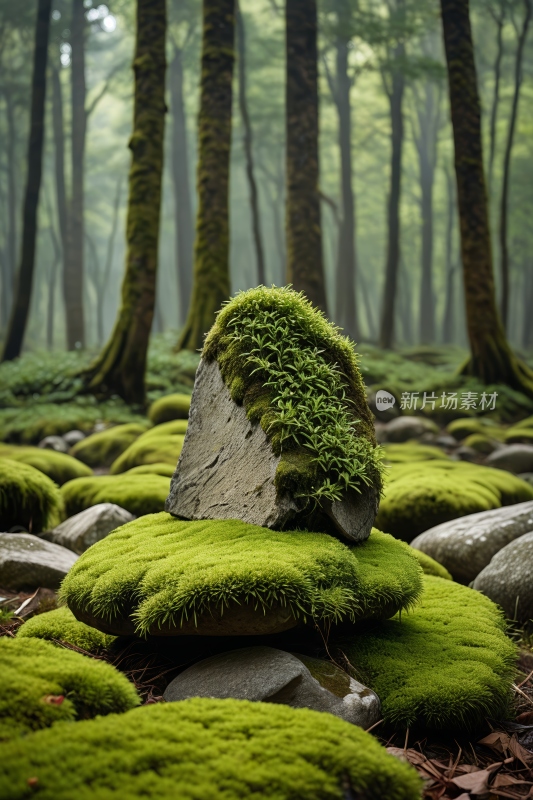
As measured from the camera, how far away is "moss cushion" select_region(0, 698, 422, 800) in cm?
158

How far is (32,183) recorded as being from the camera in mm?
13219

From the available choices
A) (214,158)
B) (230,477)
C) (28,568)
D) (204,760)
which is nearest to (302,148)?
(214,158)

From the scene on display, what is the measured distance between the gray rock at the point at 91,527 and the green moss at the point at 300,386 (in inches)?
73.9

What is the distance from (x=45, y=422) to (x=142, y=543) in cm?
740

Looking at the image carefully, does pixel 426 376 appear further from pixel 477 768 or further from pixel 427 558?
pixel 477 768

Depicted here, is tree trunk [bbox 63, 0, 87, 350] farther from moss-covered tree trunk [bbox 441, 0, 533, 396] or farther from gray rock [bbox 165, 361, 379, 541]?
gray rock [bbox 165, 361, 379, 541]

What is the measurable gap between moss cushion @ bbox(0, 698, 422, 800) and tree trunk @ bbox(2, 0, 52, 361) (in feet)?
43.3

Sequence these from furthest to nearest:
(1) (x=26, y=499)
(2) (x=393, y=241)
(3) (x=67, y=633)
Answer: (2) (x=393, y=241), (1) (x=26, y=499), (3) (x=67, y=633)

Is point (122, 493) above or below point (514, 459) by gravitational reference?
above

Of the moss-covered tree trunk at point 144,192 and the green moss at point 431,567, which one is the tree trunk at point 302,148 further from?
the green moss at point 431,567

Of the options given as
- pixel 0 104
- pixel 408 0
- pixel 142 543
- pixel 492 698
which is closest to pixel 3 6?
pixel 0 104

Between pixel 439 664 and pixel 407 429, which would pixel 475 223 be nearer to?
pixel 407 429

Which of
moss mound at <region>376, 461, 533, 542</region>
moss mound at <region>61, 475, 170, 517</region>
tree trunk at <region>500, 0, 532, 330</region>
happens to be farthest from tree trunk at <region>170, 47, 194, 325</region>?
moss mound at <region>376, 461, 533, 542</region>

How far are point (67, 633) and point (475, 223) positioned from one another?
11123 millimetres
